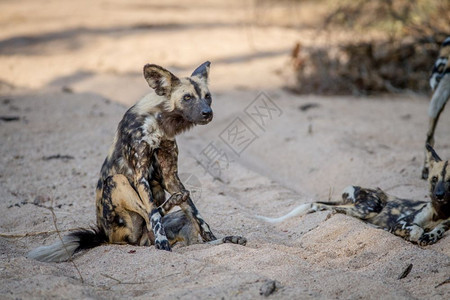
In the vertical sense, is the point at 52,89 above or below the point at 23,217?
above

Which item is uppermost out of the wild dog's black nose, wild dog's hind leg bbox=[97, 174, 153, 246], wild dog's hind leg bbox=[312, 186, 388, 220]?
the wild dog's black nose

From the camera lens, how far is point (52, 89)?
9.00 metres

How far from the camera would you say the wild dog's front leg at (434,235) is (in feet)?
13.8

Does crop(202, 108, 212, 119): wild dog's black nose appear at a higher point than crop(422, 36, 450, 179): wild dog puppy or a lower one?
higher

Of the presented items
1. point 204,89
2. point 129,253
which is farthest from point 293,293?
point 204,89

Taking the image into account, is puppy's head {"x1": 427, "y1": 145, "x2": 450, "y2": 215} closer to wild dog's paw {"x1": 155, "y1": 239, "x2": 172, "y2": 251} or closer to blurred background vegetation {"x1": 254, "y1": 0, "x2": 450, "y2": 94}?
wild dog's paw {"x1": 155, "y1": 239, "x2": 172, "y2": 251}

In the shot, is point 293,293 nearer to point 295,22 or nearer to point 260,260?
point 260,260

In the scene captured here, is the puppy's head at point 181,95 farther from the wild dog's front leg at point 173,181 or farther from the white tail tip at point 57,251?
the white tail tip at point 57,251

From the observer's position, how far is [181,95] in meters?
4.02

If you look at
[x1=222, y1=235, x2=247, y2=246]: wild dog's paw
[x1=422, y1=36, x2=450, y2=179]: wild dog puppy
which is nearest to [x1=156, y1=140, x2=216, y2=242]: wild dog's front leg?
[x1=222, y1=235, x2=247, y2=246]: wild dog's paw

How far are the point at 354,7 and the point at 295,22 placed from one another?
4873 mm

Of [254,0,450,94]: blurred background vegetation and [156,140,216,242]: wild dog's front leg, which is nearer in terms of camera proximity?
[156,140,216,242]: wild dog's front leg

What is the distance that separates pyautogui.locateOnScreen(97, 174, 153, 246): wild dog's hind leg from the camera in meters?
3.99

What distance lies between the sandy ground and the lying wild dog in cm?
19
